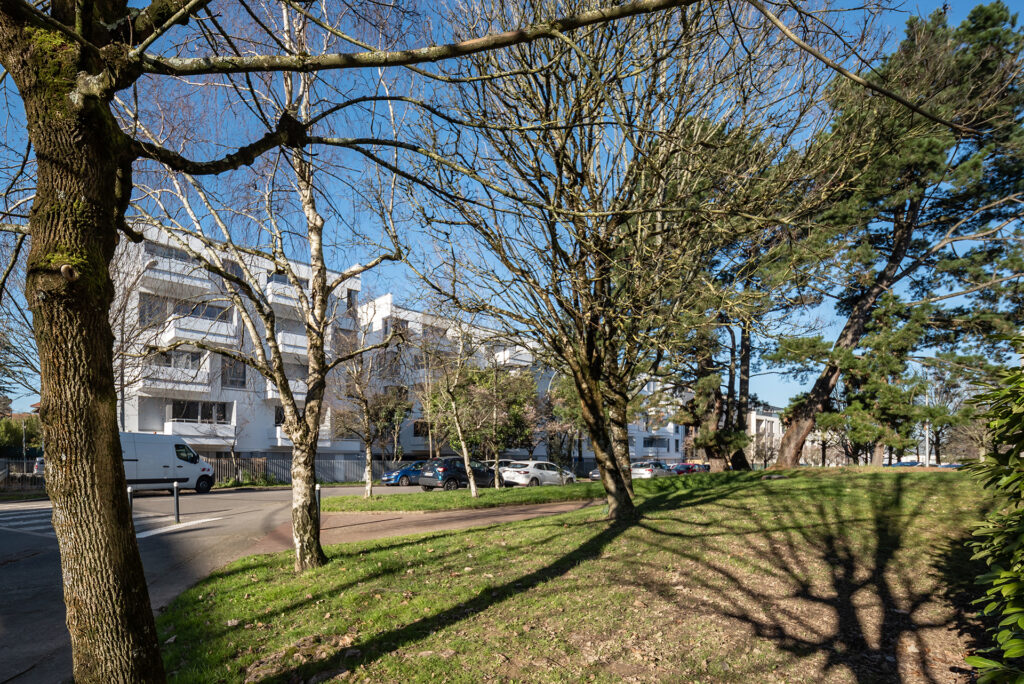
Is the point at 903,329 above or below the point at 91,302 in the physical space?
above

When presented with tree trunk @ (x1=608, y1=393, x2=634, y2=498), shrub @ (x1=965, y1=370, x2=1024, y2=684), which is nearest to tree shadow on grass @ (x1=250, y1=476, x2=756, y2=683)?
tree trunk @ (x1=608, y1=393, x2=634, y2=498)

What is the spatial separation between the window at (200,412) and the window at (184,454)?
9.24m

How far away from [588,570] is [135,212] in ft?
24.9

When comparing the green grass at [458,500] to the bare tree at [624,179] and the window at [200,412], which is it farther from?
the window at [200,412]

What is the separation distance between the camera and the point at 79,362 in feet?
10.6

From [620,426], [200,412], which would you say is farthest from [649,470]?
[620,426]

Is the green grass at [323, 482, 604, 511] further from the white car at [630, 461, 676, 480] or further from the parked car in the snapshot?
the white car at [630, 461, 676, 480]

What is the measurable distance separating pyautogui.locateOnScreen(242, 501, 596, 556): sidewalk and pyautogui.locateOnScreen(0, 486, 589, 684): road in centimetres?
2

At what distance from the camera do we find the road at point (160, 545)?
18.6ft

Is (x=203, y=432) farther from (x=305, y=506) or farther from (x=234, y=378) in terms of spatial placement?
(x=305, y=506)

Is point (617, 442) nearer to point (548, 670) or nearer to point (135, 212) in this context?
point (548, 670)

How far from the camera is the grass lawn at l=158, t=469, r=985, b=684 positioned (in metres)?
4.50

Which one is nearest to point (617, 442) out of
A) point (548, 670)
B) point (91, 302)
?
point (548, 670)

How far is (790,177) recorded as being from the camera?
9984 mm
